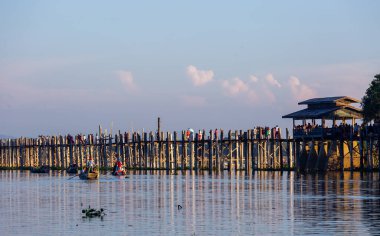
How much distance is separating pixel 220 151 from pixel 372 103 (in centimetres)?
2687

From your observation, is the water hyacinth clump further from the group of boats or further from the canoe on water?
the group of boats

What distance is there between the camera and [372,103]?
3314 inches

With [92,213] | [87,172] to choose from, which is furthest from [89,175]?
[92,213]

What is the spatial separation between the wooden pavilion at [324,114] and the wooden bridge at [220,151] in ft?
2.71

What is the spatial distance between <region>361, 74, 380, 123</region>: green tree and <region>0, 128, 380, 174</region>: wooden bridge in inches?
83.3

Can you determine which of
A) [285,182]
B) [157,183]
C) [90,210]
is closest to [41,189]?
[157,183]

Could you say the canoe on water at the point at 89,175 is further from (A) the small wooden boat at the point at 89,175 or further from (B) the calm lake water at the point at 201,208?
(B) the calm lake water at the point at 201,208

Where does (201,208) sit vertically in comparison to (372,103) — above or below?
below

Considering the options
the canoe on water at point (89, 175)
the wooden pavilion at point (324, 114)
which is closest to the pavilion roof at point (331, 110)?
the wooden pavilion at point (324, 114)

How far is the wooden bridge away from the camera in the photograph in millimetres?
88812

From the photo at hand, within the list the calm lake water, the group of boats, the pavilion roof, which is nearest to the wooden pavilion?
the pavilion roof

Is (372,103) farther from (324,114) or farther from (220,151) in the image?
(220,151)

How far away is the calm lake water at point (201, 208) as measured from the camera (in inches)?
1591

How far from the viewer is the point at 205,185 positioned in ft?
236
